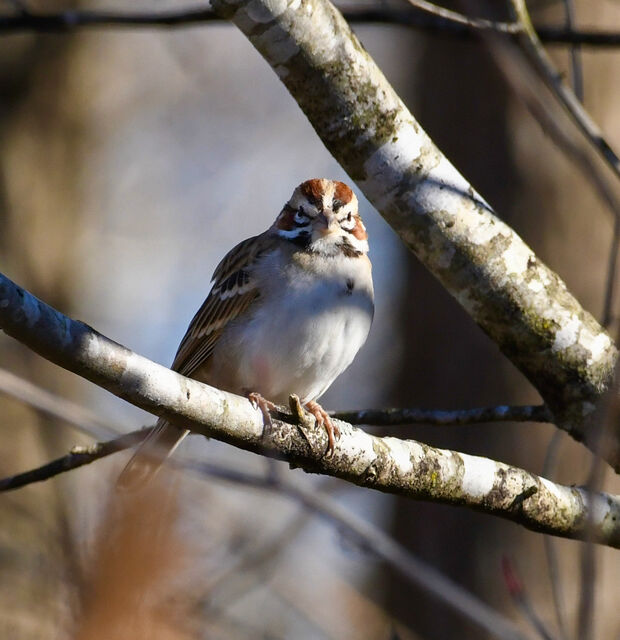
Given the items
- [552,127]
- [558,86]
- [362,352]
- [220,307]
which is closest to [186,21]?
[220,307]

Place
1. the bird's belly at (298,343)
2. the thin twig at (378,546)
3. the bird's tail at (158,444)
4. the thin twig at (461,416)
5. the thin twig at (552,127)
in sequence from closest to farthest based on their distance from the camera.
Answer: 1. the thin twig at (552,127)
2. the thin twig at (378,546)
3. the thin twig at (461,416)
4. the bird's tail at (158,444)
5. the bird's belly at (298,343)

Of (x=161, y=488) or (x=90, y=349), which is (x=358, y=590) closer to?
(x=90, y=349)

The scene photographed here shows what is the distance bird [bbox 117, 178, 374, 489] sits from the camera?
4465mm

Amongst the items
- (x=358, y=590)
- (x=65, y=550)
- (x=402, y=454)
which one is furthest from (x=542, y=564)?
(x=65, y=550)

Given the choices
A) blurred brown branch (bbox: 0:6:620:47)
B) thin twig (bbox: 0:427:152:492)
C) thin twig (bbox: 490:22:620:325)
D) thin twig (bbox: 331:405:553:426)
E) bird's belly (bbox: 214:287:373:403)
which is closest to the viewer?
thin twig (bbox: 490:22:620:325)

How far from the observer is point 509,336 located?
147 inches

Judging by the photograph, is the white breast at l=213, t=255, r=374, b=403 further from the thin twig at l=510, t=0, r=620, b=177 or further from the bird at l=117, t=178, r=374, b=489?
the thin twig at l=510, t=0, r=620, b=177

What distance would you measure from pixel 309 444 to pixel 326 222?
1725 mm

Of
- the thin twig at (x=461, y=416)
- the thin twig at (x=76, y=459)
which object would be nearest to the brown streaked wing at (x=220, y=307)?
the thin twig at (x=461, y=416)

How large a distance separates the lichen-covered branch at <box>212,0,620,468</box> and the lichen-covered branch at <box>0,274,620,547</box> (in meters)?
0.30

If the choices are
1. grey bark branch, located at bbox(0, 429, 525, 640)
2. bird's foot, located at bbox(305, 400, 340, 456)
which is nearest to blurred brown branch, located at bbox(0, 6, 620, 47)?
bird's foot, located at bbox(305, 400, 340, 456)

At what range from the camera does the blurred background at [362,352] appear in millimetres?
5883

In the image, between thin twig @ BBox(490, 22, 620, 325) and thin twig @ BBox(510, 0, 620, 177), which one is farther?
thin twig @ BBox(510, 0, 620, 177)

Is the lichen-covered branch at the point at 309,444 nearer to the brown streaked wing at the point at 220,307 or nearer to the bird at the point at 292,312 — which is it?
the bird at the point at 292,312
